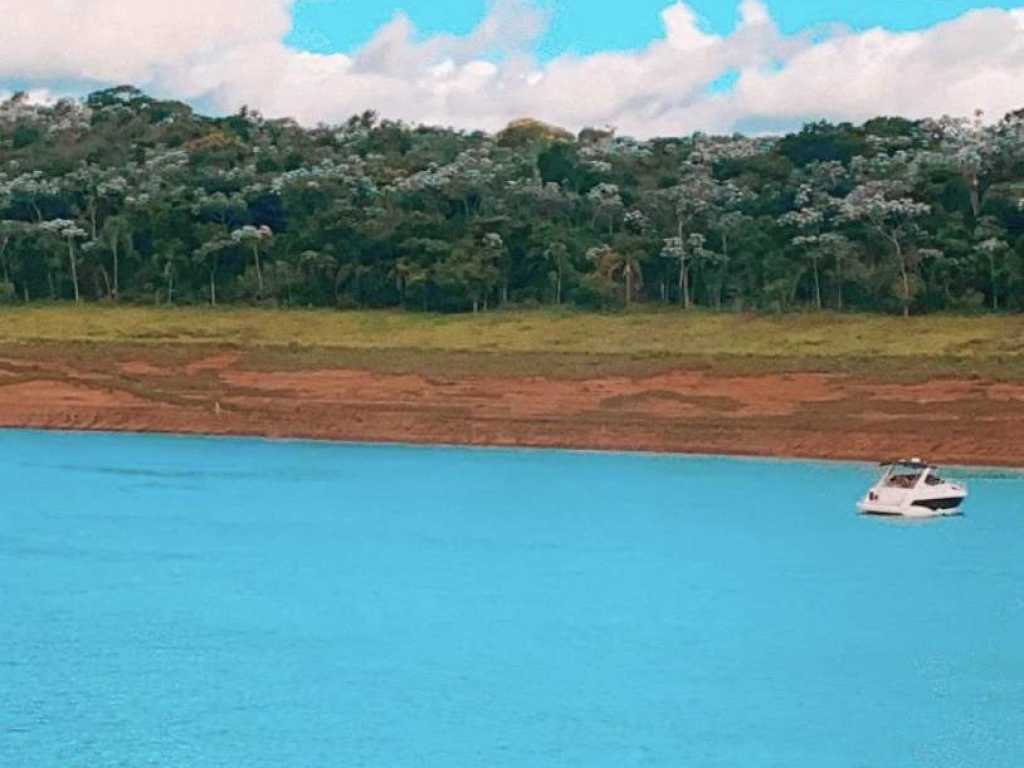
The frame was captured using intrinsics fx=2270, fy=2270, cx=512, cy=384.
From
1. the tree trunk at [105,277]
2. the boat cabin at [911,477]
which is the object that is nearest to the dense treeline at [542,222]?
the tree trunk at [105,277]

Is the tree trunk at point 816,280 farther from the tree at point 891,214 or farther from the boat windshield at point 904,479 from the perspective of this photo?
the boat windshield at point 904,479

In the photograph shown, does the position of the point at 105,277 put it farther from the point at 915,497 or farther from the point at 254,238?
the point at 915,497

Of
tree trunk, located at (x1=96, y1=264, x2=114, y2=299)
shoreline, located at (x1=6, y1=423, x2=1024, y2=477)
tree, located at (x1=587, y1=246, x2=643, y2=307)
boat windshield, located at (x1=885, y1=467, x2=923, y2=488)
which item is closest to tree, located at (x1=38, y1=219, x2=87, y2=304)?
tree trunk, located at (x1=96, y1=264, x2=114, y2=299)

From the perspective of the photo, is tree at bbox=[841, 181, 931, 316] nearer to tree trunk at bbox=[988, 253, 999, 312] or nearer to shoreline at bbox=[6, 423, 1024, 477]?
tree trunk at bbox=[988, 253, 999, 312]

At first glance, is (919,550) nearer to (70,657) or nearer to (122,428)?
(70,657)

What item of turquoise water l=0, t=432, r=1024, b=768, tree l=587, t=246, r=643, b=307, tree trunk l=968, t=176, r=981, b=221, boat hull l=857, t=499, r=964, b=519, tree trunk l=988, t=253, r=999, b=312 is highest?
tree trunk l=968, t=176, r=981, b=221

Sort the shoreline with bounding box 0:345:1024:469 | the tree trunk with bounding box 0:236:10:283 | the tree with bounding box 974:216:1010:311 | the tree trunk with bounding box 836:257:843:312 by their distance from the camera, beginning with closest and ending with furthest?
the shoreline with bounding box 0:345:1024:469 < the tree with bounding box 974:216:1010:311 < the tree trunk with bounding box 836:257:843:312 < the tree trunk with bounding box 0:236:10:283
